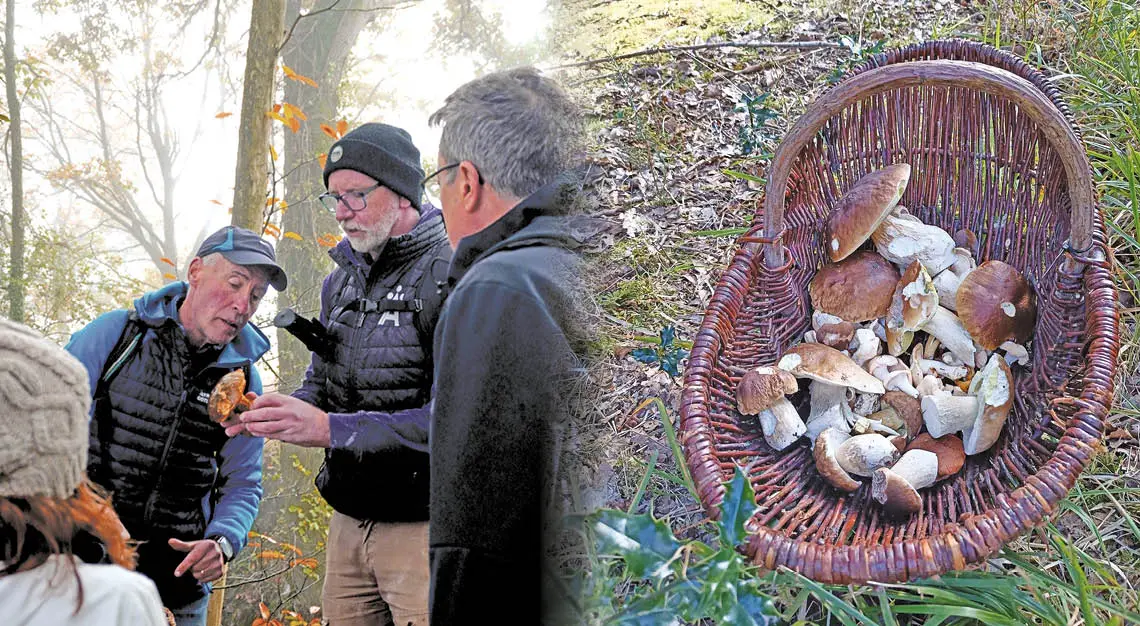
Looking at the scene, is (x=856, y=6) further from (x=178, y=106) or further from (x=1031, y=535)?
(x=178, y=106)

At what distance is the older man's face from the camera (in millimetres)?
1369

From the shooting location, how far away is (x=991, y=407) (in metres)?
1.48

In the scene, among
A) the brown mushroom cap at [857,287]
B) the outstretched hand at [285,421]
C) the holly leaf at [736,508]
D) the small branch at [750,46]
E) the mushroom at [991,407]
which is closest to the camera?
the holly leaf at [736,508]

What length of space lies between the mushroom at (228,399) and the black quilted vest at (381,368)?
0.14 meters

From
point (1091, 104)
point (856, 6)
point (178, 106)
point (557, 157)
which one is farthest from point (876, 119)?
point (178, 106)

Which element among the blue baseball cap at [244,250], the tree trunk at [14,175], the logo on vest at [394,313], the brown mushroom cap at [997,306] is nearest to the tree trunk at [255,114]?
the tree trunk at [14,175]

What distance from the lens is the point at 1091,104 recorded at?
1.81 metres

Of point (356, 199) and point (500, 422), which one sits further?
point (356, 199)

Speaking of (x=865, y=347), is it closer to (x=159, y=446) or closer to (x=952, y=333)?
(x=952, y=333)

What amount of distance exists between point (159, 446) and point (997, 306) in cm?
153

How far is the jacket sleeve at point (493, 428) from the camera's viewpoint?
24.7 inches

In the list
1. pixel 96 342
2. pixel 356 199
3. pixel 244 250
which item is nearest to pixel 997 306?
pixel 356 199

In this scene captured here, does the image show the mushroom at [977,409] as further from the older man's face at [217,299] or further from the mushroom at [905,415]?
the older man's face at [217,299]

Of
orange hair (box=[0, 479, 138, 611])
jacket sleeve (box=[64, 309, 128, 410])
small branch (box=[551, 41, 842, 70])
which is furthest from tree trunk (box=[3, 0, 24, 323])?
small branch (box=[551, 41, 842, 70])
